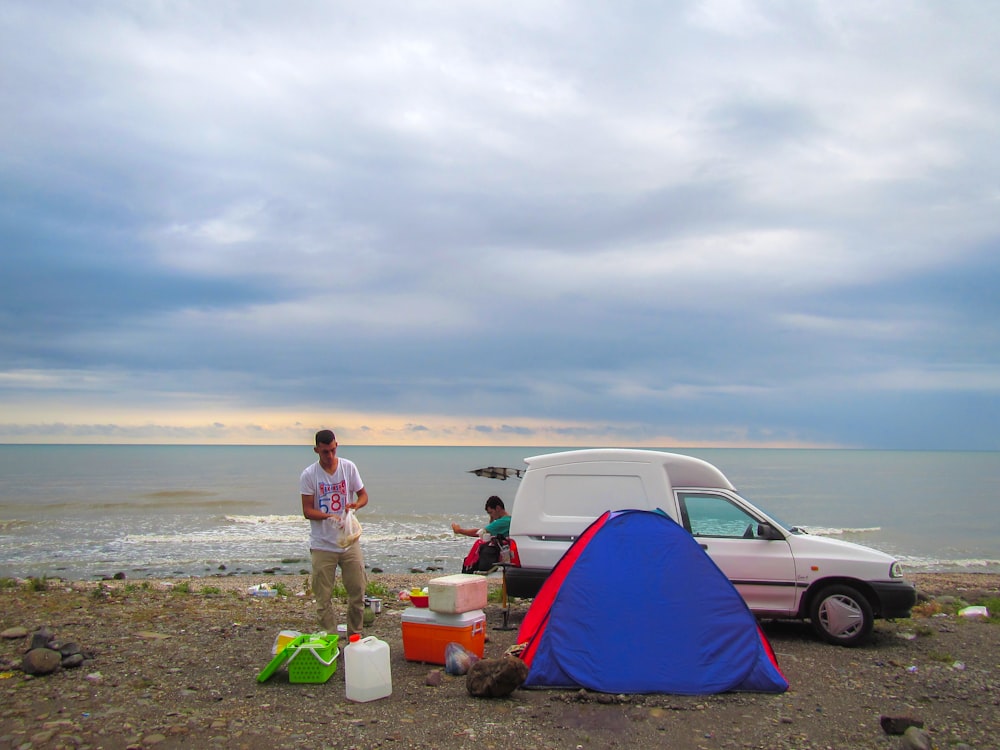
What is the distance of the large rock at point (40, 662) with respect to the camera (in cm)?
690

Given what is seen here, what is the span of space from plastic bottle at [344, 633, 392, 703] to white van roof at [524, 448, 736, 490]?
379 centimetres

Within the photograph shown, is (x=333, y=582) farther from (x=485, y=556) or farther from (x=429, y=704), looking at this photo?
(x=485, y=556)

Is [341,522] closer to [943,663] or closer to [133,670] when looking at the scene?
[133,670]

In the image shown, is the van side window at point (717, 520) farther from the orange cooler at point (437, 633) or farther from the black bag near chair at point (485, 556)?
the orange cooler at point (437, 633)

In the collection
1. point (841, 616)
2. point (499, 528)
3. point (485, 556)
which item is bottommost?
point (841, 616)

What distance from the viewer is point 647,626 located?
6.90m

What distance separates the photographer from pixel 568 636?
6.91 meters

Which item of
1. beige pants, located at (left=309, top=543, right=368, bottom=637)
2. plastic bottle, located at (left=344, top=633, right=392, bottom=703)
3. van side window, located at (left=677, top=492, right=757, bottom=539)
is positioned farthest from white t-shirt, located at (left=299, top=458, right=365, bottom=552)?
van side window, located at (left=677, top=492, right=757, bottom=539)

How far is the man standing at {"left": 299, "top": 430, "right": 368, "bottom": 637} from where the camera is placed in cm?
763

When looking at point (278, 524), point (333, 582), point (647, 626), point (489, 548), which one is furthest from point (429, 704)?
point (278, 524)

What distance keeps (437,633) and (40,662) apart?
12.2 ft

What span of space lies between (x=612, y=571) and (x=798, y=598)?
3.30 meters

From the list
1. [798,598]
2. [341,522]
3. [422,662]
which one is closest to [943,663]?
[798,598]

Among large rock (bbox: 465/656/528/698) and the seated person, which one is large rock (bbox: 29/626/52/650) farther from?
the seated person
